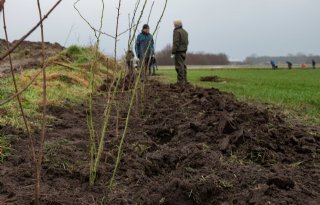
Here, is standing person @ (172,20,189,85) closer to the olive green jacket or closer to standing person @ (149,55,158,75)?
the olive green jacket

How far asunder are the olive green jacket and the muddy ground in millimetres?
6937

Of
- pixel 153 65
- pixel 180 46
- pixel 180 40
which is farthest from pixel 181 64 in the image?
pixel 153 65

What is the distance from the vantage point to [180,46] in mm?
12859

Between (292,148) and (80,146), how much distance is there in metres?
1.95

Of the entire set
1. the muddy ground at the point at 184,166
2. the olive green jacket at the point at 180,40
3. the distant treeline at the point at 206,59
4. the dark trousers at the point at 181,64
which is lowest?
the distant treeline at the point at 206,59

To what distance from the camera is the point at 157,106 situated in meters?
7.87

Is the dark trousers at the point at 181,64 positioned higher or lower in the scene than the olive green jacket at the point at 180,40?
lower

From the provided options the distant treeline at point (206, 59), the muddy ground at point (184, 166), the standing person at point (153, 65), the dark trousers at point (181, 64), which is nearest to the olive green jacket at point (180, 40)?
the dark trousers at point (181, 64)

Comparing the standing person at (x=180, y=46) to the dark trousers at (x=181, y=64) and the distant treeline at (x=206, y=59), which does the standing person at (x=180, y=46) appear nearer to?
the dark trousers at (x=181, y=64)

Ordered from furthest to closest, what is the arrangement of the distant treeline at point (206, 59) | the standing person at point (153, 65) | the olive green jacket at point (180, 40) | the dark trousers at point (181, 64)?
the distant treeline at point (206, 59) → the dark trousers at point (181, 64) → the standing person at point (153, 65) → the olive green jacket at point (180, 40)

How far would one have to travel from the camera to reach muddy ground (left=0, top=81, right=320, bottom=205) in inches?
125

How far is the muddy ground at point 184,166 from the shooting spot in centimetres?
318

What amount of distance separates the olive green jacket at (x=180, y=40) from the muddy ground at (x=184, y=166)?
22.8 ft

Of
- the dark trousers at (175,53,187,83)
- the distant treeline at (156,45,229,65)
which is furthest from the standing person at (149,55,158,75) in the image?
the distant treeline at (156,45,229,65)
